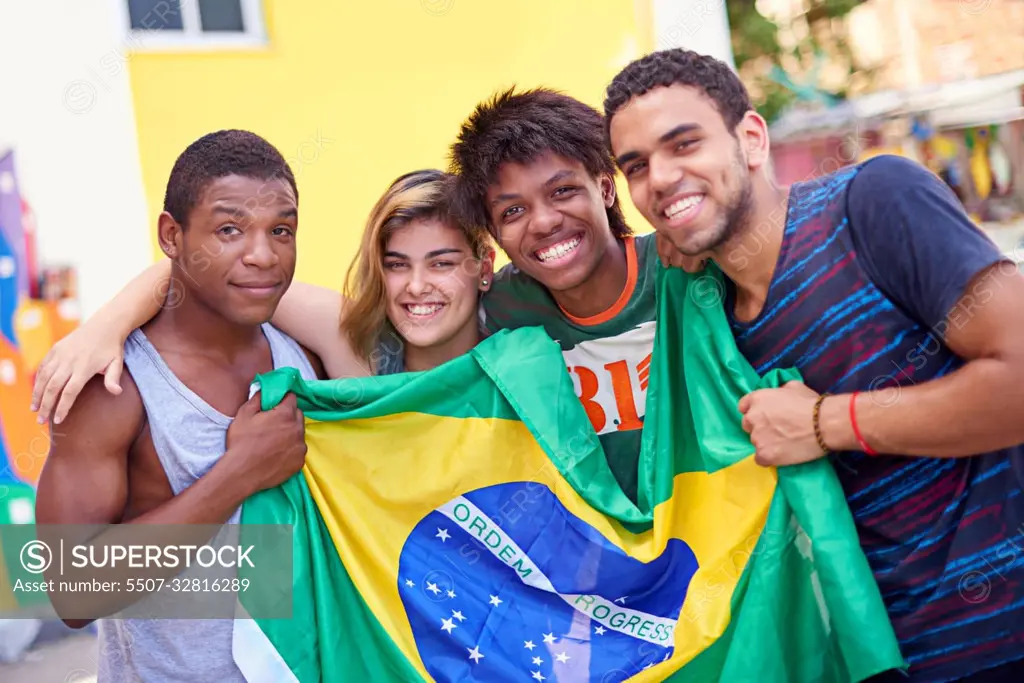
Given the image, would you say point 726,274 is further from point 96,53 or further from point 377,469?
point 96,53

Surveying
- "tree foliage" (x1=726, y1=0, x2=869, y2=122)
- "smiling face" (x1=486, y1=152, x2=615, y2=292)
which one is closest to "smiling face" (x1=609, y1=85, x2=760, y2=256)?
"smiling face" (x1=486, y1=152, x2=615, y2=292)

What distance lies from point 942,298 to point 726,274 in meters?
0.56

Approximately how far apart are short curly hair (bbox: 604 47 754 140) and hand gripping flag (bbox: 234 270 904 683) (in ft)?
1.32

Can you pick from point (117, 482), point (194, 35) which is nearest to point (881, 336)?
point (117, 482)

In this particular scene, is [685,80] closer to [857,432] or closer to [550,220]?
[550,220]

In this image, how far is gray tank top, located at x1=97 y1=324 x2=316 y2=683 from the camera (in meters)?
2.13

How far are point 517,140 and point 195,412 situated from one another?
1.13 metres

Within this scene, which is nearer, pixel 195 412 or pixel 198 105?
pixel 195 412

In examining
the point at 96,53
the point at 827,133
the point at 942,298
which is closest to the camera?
the point at 942,298

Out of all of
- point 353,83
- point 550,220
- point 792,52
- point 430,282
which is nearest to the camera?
point 550,220

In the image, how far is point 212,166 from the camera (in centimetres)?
221

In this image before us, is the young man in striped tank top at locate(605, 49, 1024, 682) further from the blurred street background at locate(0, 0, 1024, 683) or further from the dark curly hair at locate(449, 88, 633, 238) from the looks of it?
the blurred street background at locate(0, 0, 1024, 683)

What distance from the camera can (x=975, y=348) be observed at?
1.66m

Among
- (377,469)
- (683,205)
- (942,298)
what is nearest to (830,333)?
(942,298)
